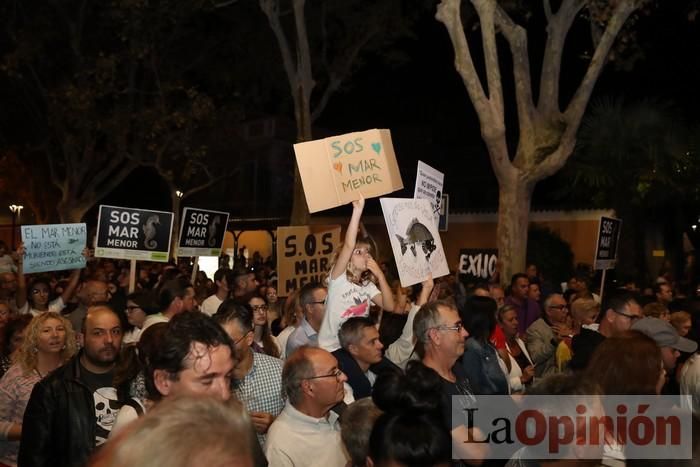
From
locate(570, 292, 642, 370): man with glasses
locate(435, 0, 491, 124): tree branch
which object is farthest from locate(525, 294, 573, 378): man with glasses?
locate(435, 0, 491, 124): tree branch

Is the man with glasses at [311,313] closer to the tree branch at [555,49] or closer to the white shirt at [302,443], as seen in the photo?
the white shirt at [302,443]

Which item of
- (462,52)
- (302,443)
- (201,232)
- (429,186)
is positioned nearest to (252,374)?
(302,443)

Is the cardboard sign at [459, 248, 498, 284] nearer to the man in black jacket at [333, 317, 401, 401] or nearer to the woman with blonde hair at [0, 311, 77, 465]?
the man in black jacket at [333, 317, 401, 401]

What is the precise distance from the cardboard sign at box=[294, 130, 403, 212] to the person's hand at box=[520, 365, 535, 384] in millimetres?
2149

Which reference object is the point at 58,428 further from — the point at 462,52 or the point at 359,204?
the point at 462,52

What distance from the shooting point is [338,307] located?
6.13 meters

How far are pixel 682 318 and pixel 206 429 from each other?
6887mm

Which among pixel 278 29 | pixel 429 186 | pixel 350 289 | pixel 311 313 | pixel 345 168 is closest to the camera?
pixel 350 289

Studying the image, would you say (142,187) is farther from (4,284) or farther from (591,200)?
(4,284)

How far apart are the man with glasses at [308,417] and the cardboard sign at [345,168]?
146 inches

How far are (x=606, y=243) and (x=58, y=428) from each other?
1090cm

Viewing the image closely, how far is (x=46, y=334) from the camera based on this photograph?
17.8ft

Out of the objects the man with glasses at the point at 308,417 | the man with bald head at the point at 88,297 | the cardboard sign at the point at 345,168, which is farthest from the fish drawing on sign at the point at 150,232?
the man with glasses at the point at 308,417

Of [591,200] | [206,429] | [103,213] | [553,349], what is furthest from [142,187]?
[206,429]
